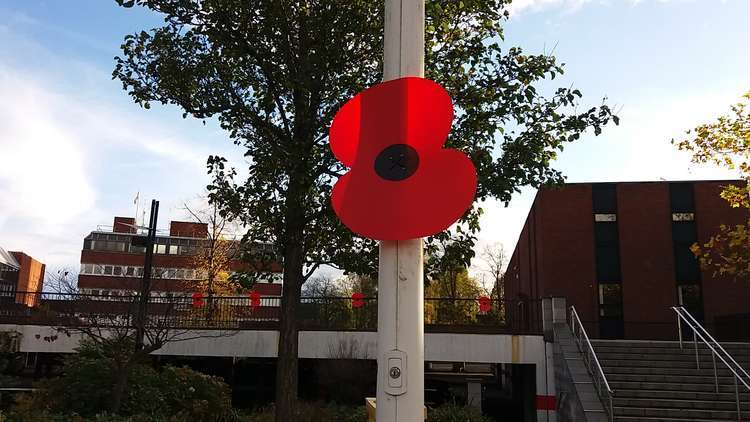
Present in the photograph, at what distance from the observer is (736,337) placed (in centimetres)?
2041

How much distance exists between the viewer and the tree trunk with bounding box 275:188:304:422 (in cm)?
919

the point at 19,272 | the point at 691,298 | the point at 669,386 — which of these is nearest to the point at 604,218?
the point at 691,298

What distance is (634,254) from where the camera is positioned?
81.5ft

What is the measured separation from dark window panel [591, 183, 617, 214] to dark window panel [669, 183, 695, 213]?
219 cm

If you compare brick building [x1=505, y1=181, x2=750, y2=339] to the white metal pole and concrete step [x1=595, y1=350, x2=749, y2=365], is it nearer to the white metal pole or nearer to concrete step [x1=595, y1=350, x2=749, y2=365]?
concrete step [x1=595, y1=350, x2=749, y2=365]

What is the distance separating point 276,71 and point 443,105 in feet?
17.0

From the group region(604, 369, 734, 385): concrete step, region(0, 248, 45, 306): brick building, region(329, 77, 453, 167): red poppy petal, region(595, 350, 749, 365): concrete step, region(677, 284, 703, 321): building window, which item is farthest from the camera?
region(0, 248, 45, 306): brick building

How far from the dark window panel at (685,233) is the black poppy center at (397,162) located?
2370 centimetres

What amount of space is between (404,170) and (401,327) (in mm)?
1083

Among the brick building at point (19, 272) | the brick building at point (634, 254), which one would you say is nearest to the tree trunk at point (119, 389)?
the brick building at point (634, 254)

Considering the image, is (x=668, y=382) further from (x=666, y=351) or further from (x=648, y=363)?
(x=666, y=351)

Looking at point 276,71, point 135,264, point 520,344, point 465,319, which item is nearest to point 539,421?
point 520,344

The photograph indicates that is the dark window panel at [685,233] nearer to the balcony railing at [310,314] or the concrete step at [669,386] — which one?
the balcony railing at [310,314]

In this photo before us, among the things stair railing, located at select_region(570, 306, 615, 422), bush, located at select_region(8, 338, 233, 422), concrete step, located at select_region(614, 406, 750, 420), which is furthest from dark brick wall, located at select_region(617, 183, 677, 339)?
bush, located at select_region(8, 338, 233, 422)
